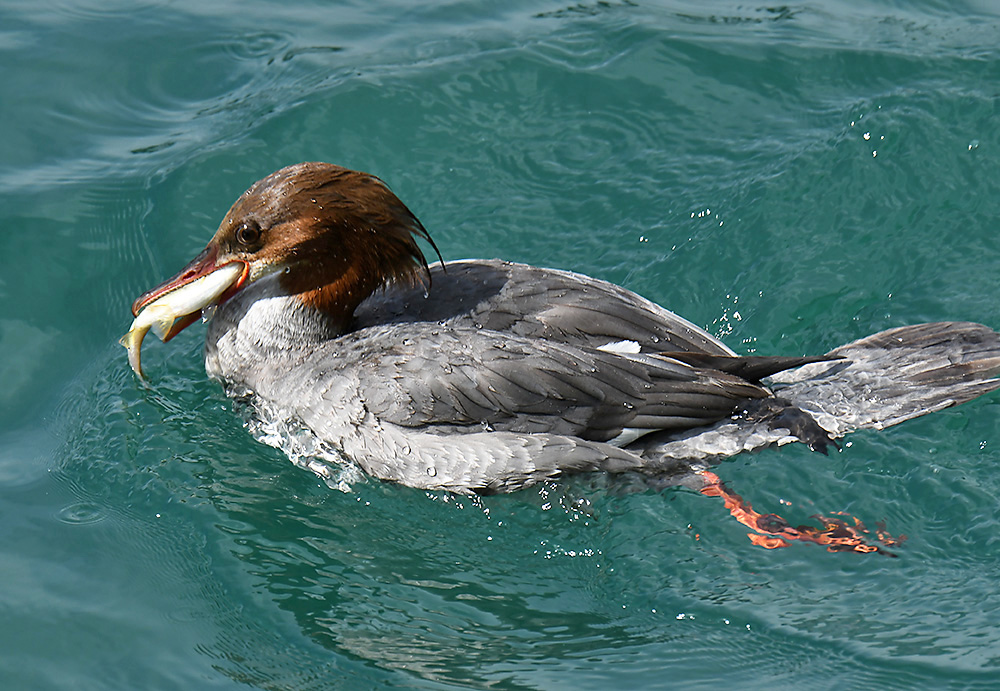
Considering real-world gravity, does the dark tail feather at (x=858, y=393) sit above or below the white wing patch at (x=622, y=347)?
below

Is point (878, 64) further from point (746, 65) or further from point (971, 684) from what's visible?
point (971, 684)

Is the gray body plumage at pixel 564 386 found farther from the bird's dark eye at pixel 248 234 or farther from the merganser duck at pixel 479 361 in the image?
the bird's dark eye at pixel 248 234

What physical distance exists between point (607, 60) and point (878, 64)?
183cm

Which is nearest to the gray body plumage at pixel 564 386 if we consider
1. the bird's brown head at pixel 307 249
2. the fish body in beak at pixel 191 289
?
the bird's brown head at pixel 307 249

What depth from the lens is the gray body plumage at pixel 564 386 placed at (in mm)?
4727

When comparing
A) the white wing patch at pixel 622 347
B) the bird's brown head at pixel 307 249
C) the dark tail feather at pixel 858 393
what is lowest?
the dark tail feather at pixel 858 393

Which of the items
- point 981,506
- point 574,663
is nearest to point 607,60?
point 981,506

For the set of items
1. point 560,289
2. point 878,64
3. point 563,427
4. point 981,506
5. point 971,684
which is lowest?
point 971,684

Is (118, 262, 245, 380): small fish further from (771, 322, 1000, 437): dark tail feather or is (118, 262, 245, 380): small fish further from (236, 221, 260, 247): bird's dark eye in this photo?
(771, 322, 1000, 437): dark tail feather

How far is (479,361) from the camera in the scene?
4.73 m

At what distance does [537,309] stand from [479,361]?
44 centimetres

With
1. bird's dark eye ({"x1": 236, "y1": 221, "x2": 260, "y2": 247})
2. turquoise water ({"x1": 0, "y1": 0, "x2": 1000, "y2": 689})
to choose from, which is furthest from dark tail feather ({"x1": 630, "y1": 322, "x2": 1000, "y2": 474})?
bird's dark eye ({"x1": 236, "y1": 221, "x2": 260, "y2": 247})

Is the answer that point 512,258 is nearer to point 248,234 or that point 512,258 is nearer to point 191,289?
point 248,234

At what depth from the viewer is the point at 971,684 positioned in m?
3.94
